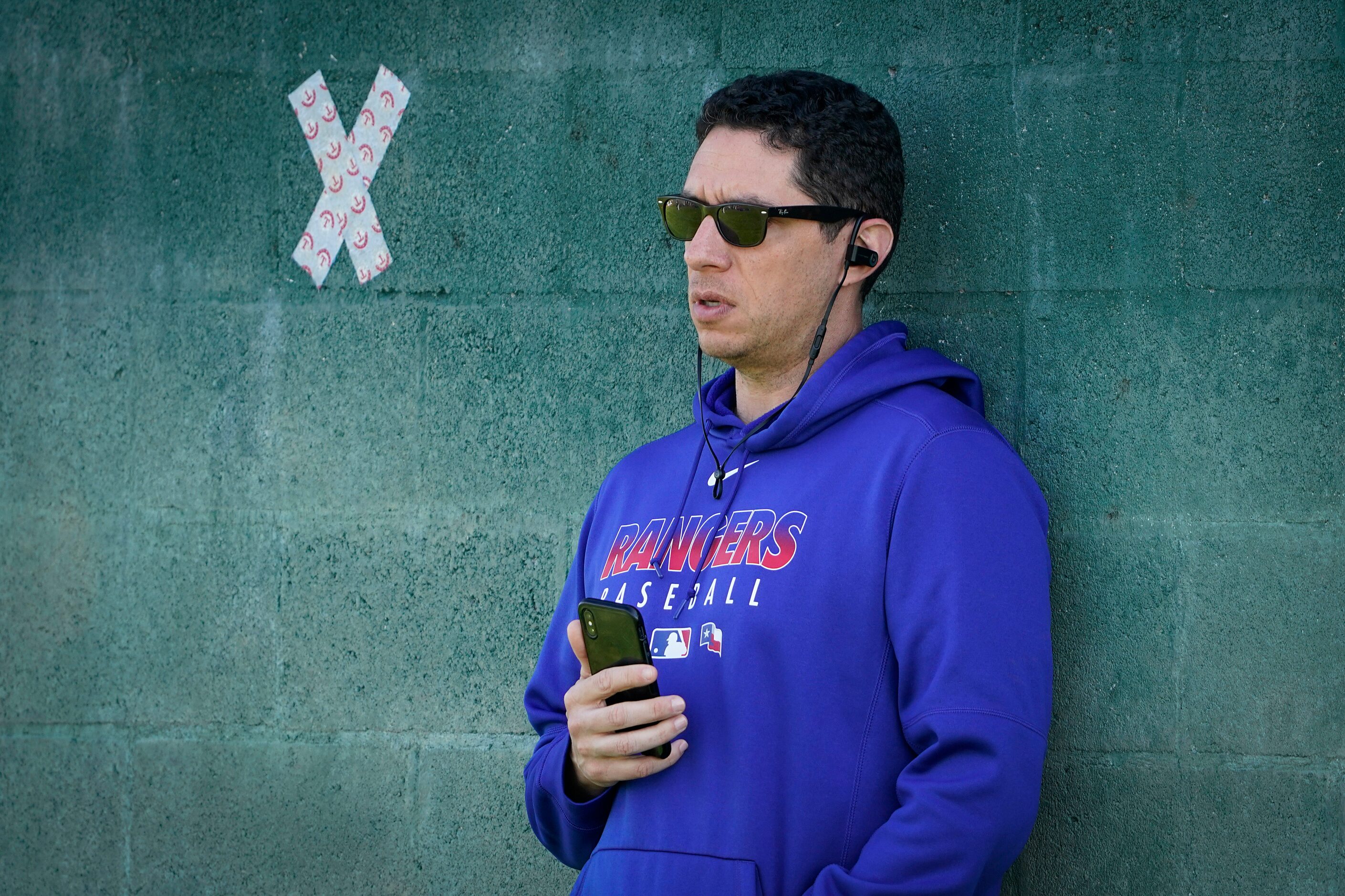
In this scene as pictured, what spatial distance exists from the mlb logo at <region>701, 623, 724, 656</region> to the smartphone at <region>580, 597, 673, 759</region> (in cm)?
10

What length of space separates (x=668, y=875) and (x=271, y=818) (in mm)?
1396

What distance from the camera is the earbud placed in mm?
2244

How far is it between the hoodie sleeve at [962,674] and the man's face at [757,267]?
0.41 m

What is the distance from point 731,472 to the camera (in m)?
2.23

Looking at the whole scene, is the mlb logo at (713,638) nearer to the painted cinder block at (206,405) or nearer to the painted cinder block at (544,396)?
the painted cinder block at (544,396)

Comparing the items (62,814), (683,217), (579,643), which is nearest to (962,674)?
(579,643)

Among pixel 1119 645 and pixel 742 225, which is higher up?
pixel 742 225

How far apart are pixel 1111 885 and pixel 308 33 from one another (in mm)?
2858

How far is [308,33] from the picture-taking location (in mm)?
2914

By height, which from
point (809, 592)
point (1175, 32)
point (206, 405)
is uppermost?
point (1175, 32)

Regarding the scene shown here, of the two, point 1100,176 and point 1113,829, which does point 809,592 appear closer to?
point 1113,829

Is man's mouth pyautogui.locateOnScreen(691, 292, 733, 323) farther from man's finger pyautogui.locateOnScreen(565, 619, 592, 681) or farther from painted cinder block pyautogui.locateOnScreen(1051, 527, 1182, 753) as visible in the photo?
painted cinder block pyautogui.locateOnScreen(1051, 527, 1182, 753)

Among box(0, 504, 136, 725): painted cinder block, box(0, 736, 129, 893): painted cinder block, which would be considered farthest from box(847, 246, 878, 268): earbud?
box(0, 736, 129, 893): painted cinder block

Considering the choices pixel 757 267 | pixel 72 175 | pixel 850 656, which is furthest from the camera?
pixel 72 175
